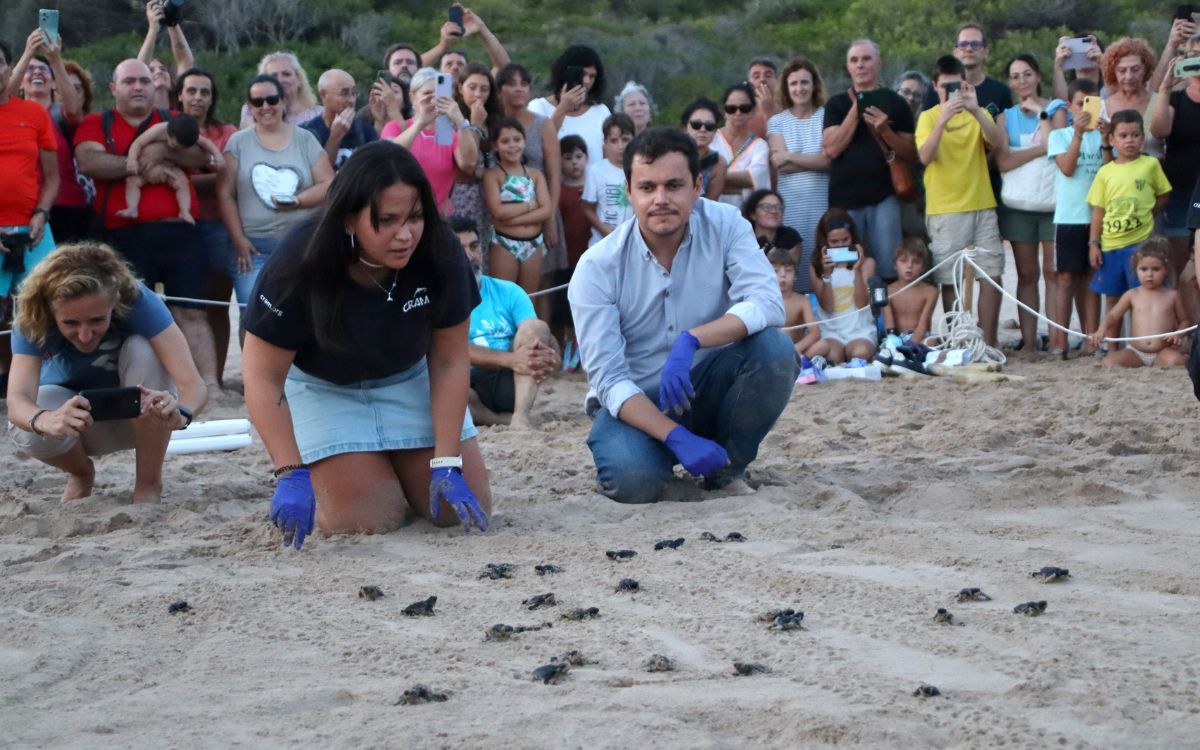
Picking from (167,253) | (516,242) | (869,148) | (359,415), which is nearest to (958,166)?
(869,148)

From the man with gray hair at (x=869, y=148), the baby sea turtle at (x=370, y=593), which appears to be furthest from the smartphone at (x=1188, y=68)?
the baby sea turtle at (x=370, y=593)

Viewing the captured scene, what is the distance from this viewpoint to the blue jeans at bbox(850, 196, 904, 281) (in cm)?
788

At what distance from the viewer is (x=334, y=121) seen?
723cm

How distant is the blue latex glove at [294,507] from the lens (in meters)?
3.72

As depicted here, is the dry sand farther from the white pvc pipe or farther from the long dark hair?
the long dark hair

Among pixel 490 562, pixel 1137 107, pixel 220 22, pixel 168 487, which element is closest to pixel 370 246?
pixel 490 562

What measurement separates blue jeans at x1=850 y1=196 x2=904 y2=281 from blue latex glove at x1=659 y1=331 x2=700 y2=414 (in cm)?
392

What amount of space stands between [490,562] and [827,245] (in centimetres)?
456

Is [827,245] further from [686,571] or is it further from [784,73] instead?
[686,571]

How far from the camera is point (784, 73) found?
316 inches

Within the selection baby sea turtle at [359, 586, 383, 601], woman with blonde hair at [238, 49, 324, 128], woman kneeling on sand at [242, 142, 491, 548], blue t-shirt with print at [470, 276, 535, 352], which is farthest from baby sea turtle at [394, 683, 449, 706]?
woman with blonde hair at [238, 49, 324, 128]

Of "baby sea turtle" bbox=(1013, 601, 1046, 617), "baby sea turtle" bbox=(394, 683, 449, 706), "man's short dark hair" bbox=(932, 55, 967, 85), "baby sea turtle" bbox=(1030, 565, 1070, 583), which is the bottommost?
"baby sea turtle" bbox=(1030, 565, 1070, 583)

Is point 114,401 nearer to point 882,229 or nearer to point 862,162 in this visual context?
point 862,162

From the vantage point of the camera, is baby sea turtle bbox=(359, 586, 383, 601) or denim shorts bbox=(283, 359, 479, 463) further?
denim shorts bbox=(283, 359, 479, 463)
